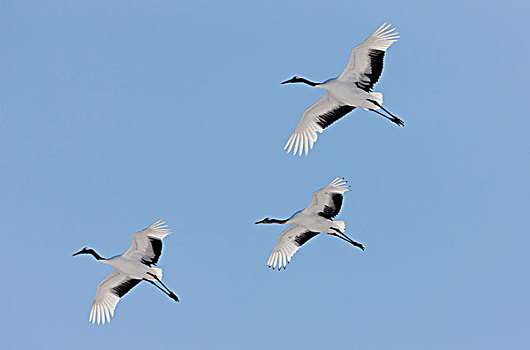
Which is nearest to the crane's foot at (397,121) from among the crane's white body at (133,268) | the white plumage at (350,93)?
the white plumage at (350,93)

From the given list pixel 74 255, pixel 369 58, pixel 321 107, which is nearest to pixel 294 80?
pixel 321 107

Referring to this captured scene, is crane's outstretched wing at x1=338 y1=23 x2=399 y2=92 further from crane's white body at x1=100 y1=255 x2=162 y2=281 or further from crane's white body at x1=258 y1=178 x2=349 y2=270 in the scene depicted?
crane's white body at x1=100 y1=255 x2=162 y2=281

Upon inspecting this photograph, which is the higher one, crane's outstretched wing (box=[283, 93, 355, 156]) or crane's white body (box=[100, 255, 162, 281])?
crane's outstretched wing (box=[283, 93, 355, 156])

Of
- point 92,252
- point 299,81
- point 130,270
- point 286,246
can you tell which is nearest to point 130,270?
point 130,270

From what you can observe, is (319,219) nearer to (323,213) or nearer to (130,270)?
(323,213)

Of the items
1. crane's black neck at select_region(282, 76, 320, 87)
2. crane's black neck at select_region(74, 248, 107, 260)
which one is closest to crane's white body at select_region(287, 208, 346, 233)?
crane's black neck at select_region(282, 76, 320, 87)

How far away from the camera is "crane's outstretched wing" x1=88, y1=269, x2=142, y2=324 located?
3284 cm

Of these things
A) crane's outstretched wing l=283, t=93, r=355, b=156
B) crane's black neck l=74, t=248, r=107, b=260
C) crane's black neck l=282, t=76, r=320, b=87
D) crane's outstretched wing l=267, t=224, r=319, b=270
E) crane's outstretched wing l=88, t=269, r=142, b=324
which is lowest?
crane's outstretched wing l=88, t=269, r=142, b=324

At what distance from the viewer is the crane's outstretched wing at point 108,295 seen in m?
32.8

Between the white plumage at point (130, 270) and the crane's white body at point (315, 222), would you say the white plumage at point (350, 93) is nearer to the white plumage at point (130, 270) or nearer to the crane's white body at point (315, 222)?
the crane's white body at point (315, 222)

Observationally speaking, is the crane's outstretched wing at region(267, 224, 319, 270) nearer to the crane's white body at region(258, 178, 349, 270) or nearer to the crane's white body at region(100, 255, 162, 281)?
the crane's white body at region(258, 178, 349, 270)

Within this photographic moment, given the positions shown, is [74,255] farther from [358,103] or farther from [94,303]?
[358,103]

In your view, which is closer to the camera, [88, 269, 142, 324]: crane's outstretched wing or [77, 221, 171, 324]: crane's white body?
[77, 221, 171, 324]: crane's white body

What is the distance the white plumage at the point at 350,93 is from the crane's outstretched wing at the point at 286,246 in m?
3.20
